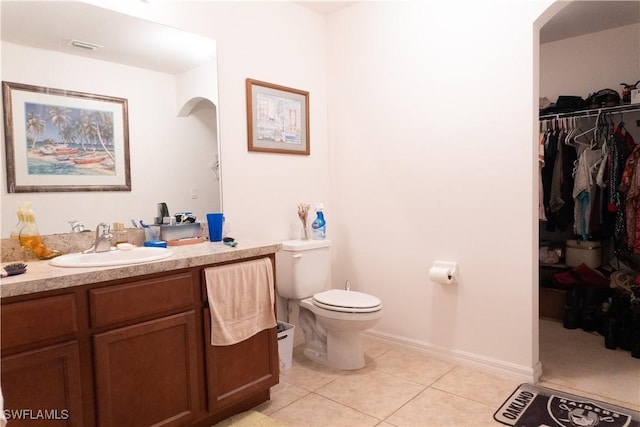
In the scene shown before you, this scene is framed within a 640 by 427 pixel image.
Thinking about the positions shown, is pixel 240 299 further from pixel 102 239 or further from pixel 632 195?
pixel 632 195

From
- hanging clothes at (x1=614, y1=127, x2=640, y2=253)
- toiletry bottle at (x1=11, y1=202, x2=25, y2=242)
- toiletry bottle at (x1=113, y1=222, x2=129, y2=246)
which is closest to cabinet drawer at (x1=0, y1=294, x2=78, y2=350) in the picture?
toiletry bottle at (x1=11, y1=202, x2=25, y2=242)

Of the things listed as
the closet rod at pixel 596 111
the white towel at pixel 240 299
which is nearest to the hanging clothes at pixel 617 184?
the closet rod at pixel 596 111

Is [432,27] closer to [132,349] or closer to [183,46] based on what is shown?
[183,46]

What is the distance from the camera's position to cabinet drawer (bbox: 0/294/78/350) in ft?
4.57

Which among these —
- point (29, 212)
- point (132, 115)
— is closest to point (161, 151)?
point (132, 115)

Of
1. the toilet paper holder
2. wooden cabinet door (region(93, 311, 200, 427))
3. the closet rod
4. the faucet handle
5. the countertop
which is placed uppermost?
the closet rod

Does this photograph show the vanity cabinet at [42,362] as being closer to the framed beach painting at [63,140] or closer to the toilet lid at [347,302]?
the framed beach painting at [63,140]

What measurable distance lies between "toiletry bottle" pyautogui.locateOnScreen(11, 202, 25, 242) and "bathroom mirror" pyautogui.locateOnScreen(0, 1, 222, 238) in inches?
0.9

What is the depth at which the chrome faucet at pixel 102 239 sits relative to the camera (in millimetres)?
1987

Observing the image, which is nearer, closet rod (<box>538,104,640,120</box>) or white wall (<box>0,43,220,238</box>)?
white wall (<box>0,43,220,238</box>)

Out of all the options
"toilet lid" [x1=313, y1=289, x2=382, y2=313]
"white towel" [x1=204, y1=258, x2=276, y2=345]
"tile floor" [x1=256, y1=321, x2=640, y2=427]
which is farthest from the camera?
"toilet lid" [x1=313, y1=289, x2=382, y2=313]

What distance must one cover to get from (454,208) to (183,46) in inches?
74.2

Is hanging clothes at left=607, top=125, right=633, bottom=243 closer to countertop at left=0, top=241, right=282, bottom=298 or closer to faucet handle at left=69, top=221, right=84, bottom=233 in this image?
countertop at left=0, top=241, right=282, bottom=298

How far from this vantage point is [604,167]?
3336 mm
